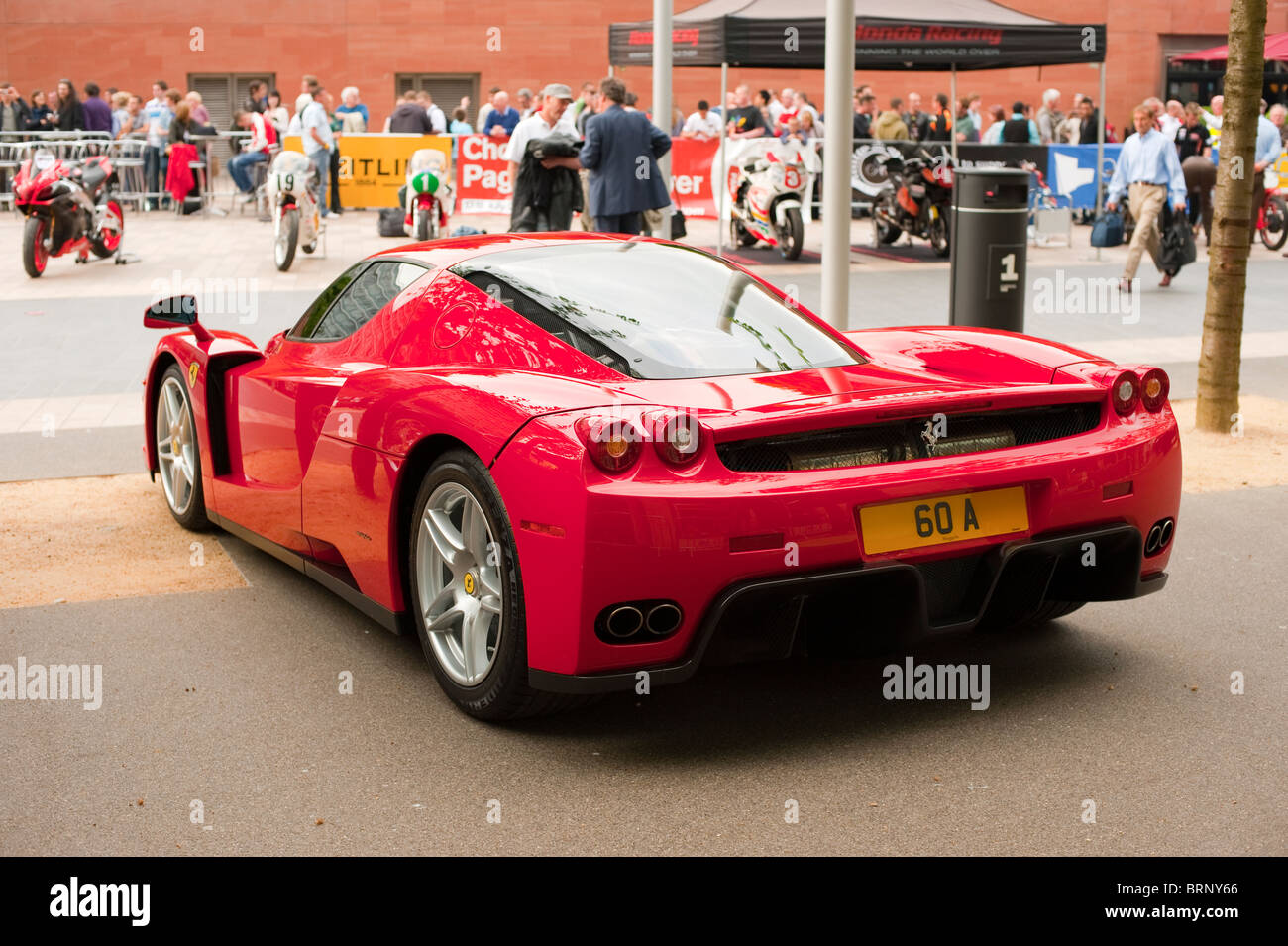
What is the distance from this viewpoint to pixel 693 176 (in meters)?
19.1

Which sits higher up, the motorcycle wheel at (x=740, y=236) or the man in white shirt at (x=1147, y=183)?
the man in white shirt at (x=1147, y=183)

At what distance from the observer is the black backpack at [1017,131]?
22.1 m

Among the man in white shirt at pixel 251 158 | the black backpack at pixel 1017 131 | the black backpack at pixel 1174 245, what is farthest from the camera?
the man in white shirt at pixel 251 158

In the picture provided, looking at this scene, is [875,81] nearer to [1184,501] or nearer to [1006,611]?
[1184,501]

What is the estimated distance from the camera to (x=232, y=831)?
11.2 ft

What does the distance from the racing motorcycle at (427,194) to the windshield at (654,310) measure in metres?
12.1

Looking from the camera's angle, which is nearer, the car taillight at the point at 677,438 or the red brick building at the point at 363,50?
the car taillight at the point at 677,438

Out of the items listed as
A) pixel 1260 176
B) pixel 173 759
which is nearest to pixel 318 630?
pixel 173 759

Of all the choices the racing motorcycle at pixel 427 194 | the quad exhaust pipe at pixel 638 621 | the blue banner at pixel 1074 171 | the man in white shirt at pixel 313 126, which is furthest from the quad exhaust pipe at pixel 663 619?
the blue banner at pixel 1074 171

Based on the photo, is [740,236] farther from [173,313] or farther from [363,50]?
[363,50]

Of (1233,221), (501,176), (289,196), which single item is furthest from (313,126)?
(1233,221)

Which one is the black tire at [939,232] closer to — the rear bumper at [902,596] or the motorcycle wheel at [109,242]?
the motorcycle wheel at [109,242]

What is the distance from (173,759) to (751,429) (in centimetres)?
167

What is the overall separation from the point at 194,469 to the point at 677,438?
9.72ft
